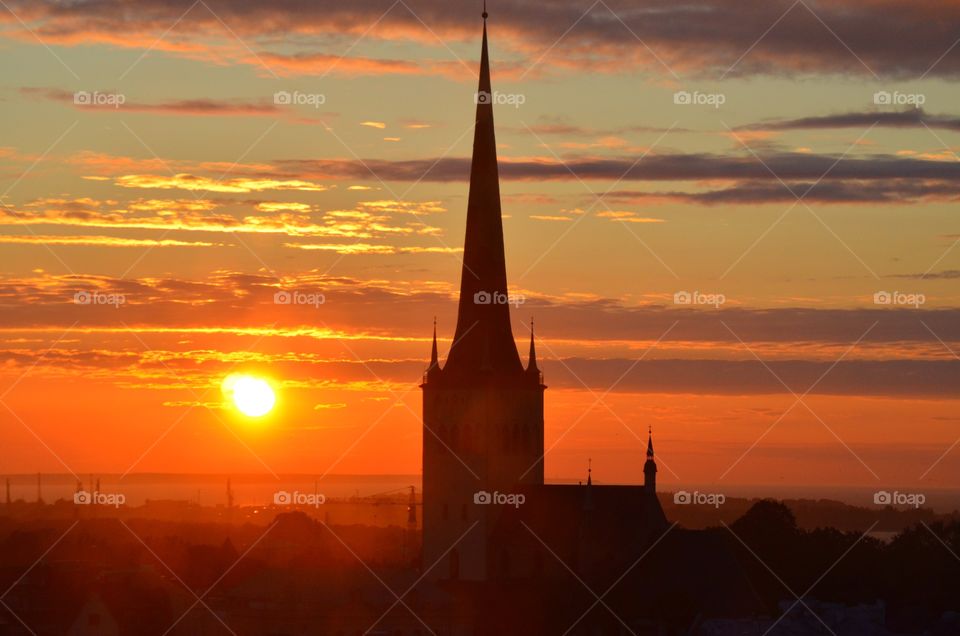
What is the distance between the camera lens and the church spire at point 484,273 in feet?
342

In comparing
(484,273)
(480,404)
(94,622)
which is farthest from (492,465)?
(94,622)

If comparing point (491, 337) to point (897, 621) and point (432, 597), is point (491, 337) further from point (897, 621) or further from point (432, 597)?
point (897, 621)

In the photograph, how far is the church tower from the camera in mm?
104250

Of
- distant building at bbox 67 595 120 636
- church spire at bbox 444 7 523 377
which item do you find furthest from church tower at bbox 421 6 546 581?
distant building at bbox 67 595 120 636

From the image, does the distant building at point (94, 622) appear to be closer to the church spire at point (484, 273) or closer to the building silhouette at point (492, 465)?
the building silhouette at point (492, 465)

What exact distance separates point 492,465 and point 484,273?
9626 mm

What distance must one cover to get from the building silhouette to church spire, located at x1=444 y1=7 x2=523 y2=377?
50 millimetres

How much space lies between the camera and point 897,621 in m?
99.6

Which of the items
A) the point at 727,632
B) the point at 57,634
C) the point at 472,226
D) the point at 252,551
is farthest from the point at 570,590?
the point at 252,551

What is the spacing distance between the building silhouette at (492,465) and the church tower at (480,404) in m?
0.05

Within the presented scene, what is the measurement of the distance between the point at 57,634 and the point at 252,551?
72.8m

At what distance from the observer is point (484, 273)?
10469cm

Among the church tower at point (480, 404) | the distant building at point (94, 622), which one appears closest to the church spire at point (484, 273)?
the church tower at point (480, 404)

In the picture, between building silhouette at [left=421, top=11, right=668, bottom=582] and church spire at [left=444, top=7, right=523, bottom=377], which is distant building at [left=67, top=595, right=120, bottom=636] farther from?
church spire at [left=444, top=7, right=523, bottom=377]
